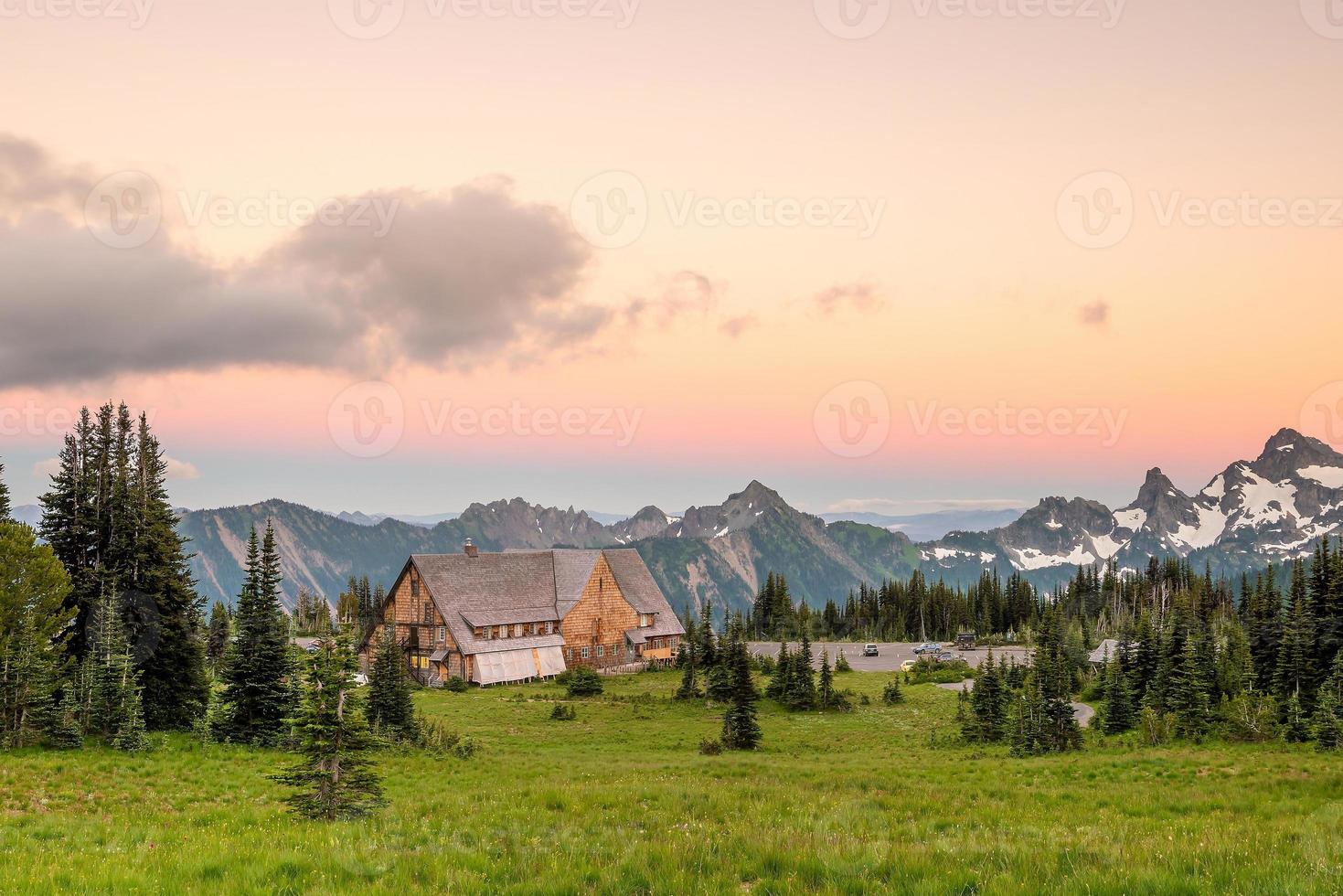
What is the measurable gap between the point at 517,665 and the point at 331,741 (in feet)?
201

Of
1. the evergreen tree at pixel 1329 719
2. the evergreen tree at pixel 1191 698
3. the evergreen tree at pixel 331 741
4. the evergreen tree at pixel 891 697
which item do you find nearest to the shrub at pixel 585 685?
the evergreen tree at pixel 891 697

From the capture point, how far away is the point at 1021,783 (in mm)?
23688

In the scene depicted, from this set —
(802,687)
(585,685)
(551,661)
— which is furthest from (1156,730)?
(551,661)

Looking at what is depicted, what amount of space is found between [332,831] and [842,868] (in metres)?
8.62

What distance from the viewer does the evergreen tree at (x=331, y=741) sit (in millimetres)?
16031

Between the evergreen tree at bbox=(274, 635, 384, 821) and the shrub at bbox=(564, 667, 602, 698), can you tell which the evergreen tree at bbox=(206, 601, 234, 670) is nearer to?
the shrub at bbox=(564, 667, 602, 698)

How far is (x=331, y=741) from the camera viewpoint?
53.2ft

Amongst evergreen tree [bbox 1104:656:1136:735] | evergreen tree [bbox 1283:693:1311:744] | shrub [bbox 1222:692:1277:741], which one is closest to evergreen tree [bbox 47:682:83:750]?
evergreen tree [bbox 1104:656:1136:735]

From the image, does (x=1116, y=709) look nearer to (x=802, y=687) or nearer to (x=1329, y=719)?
(x=1329, y=719)

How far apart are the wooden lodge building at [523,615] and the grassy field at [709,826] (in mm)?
39005

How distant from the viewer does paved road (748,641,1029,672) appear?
8912 centimetres

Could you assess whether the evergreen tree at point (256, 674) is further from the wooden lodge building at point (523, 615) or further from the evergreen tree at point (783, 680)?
the wooden lodge building at point (523, 615)

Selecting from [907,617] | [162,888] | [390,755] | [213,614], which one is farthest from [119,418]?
[907,617]

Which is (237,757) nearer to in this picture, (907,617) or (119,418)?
(119,418)
